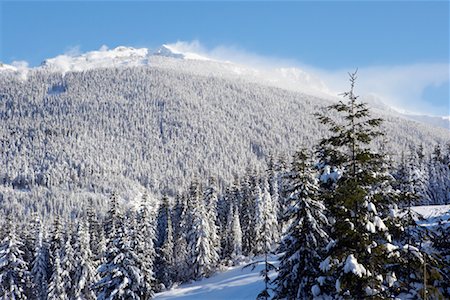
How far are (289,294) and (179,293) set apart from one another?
2560 centimetres

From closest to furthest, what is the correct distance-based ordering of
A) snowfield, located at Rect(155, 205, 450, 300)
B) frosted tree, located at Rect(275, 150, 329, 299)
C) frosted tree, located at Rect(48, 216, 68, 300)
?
1. frosted tree, located at Rect(275, 150, 329, 299)
2. snowfield, located at Rect(155, 205, 450, 300)
3. frosted tree, located at Rect(48, 216, 68, 300)

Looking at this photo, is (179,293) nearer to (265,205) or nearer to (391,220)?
(265,205)

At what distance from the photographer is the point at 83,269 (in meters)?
51.5

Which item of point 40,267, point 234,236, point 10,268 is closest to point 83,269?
point 40,267

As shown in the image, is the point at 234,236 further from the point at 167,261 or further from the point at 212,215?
the point at 167,261

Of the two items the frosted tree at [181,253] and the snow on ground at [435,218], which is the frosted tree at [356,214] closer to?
the snow on ground at [435,218]

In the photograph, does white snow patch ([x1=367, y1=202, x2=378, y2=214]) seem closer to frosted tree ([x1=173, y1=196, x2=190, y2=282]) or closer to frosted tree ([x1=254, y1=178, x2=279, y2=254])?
frosted tree ([x1=254, y1=178, x2=279, y2=254])

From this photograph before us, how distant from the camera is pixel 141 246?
35844 mm

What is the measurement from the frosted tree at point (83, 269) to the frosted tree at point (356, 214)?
4275 centimetres

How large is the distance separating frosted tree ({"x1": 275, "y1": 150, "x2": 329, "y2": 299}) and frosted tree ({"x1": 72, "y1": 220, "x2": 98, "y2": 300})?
3470cm

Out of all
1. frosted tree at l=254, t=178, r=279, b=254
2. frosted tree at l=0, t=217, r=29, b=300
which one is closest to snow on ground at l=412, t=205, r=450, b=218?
frosted tree at l=254, t=178, r=279, b=254

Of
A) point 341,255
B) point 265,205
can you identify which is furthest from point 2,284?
point 341,255

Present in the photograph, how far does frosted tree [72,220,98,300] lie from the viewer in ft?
168

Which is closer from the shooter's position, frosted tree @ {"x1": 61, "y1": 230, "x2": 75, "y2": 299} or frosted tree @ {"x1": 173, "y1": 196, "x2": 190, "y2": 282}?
frosted tree @ {"x1": 61, "y1": 230, "x2": 75, "y2": 299}
